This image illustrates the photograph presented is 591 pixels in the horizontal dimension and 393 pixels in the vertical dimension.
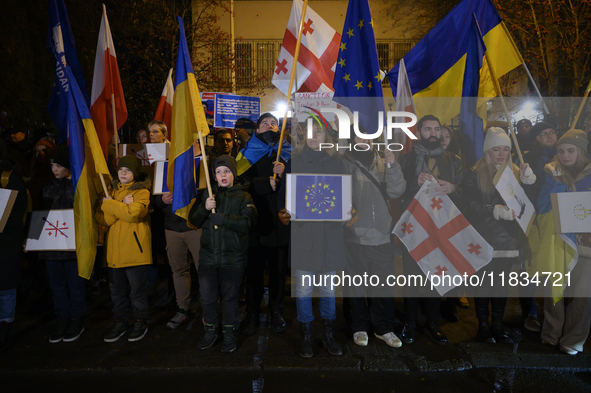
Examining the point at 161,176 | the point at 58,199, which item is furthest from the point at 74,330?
the point at 161,176

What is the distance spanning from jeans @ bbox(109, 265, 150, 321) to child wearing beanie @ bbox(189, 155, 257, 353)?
76 centimetres

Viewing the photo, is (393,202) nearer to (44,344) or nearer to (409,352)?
(409,352)

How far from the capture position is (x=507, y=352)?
3.84m

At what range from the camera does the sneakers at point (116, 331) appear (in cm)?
405

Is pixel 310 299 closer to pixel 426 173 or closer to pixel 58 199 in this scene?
pixel 426 173

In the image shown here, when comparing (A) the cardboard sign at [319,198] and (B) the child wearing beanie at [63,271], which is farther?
(B) the child wearing beanie at [63,271]

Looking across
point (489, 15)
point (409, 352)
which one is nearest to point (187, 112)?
point (409, 352)

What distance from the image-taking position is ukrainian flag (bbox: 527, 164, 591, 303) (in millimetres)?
3852

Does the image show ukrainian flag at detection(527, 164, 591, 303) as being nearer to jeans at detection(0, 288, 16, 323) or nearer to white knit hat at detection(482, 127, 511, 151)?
white knit hat at detection(482, 127, 511, 151)

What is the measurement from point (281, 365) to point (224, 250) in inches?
48.2

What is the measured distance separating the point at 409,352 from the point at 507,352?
3.20 ft

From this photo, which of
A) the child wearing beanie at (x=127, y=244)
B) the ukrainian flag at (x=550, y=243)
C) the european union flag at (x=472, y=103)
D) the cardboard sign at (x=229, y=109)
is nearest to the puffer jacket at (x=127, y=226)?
the child wearing beanie at (x=127, y=244)

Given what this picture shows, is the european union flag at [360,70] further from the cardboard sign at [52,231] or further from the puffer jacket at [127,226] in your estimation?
the cardboard sign at [52,231]

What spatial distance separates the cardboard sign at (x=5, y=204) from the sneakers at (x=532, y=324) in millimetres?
5823
